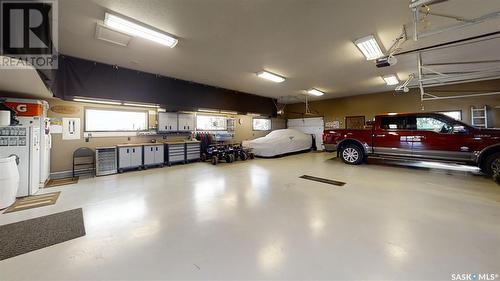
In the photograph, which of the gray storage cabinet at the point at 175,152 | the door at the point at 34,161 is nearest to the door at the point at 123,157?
the gray storage cabinet at the point at 175,152

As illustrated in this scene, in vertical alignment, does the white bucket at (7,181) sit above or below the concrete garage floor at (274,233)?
above

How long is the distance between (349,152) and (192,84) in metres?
5.85

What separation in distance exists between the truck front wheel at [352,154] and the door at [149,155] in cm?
625

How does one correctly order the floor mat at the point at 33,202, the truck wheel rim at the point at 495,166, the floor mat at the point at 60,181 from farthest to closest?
the floor mat at the point at 60,181
the truck wheel rim at the point at 495,166
the floor mat at the point at 33,202

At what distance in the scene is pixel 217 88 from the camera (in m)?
7.41

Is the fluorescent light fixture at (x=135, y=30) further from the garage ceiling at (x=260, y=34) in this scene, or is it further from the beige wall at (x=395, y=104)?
the beige wall at (x=395, y=104)

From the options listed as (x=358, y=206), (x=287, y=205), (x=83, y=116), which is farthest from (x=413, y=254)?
(x=83, y=116)

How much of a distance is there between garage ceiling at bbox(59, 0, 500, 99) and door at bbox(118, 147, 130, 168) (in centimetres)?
228

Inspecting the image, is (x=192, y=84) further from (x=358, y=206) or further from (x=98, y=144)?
(x=358, y=206)

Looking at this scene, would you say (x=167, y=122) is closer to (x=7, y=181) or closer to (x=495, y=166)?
(x=7, y=181)

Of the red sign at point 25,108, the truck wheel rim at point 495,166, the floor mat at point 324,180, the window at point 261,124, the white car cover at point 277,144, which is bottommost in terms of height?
the floor mat at point 324,180

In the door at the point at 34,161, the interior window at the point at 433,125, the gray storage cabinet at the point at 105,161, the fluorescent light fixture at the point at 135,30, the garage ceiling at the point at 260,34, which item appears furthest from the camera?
the gray storage cabinet at the point at 105,161

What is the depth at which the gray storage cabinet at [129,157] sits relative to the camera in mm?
5312

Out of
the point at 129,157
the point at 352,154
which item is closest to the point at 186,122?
the point at 129,157
